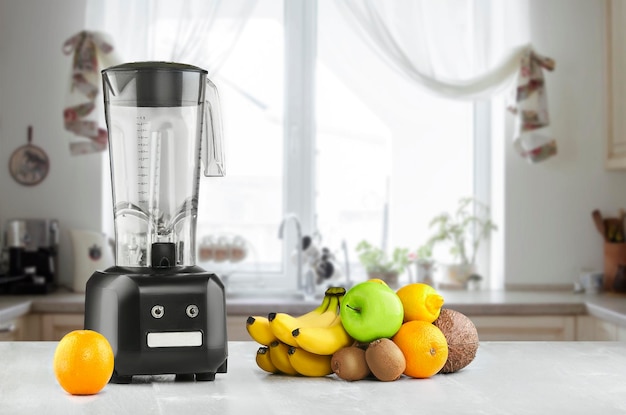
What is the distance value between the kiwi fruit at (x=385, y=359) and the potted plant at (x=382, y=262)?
247cm

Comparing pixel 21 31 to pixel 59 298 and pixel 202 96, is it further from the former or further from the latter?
pixel 202 96

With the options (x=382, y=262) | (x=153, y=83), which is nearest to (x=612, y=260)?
(x=382, y=262)

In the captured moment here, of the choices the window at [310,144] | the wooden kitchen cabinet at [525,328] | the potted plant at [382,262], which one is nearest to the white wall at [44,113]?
the window at [310,144]

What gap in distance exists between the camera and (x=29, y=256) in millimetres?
3855

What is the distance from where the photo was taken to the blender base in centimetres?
155

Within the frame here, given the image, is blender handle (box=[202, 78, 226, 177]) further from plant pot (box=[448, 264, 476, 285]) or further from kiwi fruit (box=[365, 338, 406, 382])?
plant pot (box=[448, 264, 476, 285])

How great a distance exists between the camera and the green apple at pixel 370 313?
1563 millimetres

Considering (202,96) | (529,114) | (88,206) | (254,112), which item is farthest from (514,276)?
(202,96)

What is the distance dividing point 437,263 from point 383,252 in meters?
0.28

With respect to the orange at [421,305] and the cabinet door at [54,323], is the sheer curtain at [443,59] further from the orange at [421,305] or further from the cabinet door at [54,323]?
the orange at [421,305]

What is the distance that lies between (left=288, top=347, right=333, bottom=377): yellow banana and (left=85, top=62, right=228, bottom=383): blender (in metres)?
0.12

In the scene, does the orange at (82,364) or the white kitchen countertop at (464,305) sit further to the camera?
the white kitchen countertop at (464,305)

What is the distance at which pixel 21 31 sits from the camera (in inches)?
160

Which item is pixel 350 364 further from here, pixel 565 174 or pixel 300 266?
pixel 565 174
